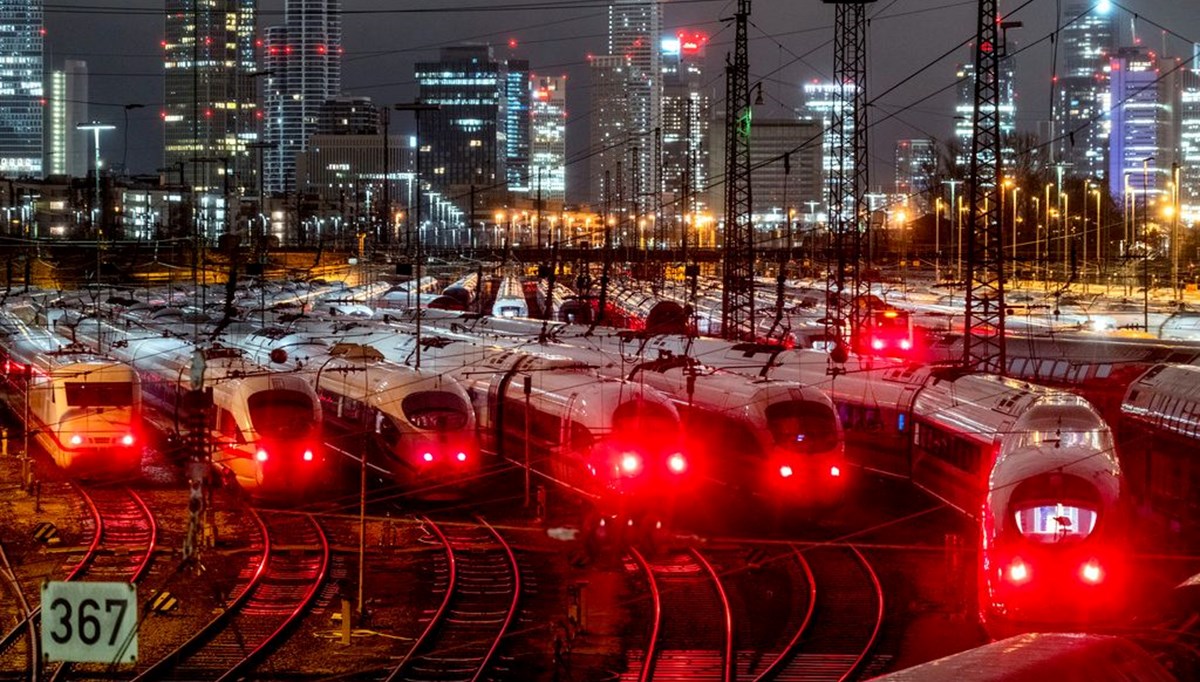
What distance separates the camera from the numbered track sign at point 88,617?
39.5 feet

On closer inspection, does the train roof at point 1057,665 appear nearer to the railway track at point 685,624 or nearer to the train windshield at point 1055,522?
the railway track at point 685,624

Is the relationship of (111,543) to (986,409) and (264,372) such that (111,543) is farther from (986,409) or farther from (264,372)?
(986,409)

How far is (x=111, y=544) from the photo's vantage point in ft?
77.2

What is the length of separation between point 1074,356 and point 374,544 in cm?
2042

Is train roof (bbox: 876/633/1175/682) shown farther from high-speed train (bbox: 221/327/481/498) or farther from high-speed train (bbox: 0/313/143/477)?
high-speed train (bbox: 0/313/143/477)

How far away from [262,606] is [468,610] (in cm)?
261

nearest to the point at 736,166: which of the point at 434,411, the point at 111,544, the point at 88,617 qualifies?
the point at 434,411

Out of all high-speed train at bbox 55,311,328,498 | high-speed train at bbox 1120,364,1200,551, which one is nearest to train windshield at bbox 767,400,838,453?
high-speed train at bbox 1120,364,1200,551

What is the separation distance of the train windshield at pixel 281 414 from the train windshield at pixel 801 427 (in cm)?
784

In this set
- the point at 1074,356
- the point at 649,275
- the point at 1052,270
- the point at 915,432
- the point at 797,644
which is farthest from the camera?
the point at 649,275

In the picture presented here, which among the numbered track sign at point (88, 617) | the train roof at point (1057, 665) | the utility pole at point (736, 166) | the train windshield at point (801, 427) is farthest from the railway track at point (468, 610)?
the utility pole at point (736, 166)

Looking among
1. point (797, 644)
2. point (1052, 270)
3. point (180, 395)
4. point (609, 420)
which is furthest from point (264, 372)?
point (1052, 270)

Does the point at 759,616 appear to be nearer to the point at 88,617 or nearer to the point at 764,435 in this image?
the point at 764,435

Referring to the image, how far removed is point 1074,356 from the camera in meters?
37.4
